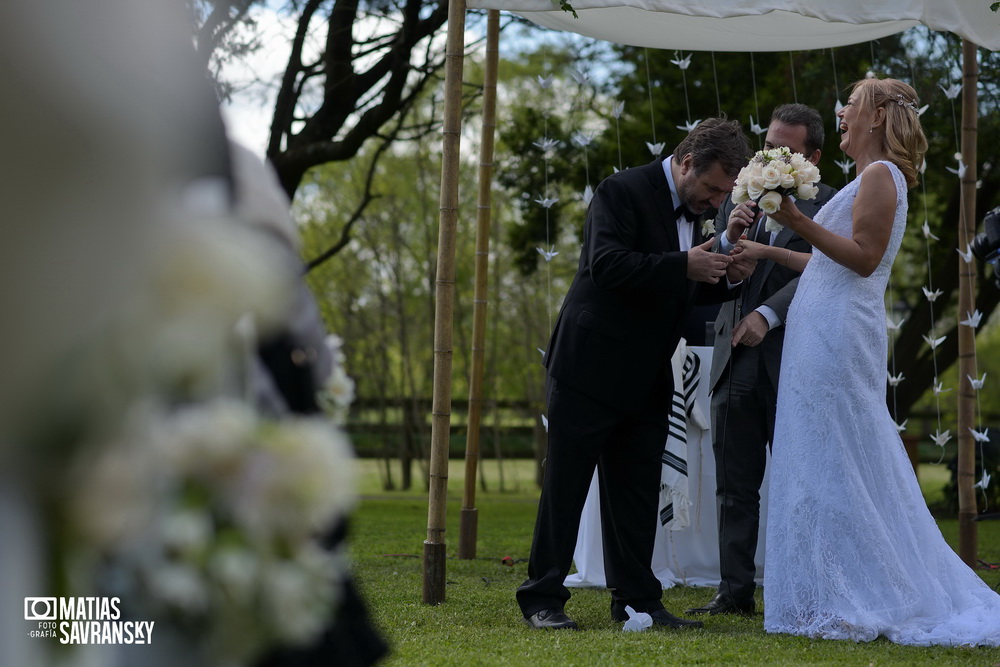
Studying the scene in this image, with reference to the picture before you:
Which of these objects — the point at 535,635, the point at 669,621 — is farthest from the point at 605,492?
the point at 535,635

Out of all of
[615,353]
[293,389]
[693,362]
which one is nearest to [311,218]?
[693,362]

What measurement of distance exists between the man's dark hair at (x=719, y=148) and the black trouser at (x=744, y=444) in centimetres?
89

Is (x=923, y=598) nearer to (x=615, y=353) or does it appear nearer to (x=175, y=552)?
(x=615, y=353)

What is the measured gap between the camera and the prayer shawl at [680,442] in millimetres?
4527

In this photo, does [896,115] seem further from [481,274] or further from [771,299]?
[481,274]

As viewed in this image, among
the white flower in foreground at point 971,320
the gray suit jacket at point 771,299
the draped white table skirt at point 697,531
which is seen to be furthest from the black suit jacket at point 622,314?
the white flower in foreground at point 971,320

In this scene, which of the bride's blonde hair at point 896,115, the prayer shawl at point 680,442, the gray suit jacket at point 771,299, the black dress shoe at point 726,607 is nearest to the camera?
the bride's blonde hair at point 896,115

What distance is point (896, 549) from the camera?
3.48 meters

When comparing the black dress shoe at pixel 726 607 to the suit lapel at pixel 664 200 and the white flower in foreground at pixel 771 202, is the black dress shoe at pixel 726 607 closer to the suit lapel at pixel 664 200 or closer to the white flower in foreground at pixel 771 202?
the suit lapel at pixel 664 200

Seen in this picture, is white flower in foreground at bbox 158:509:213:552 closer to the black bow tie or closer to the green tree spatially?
the black bow tie

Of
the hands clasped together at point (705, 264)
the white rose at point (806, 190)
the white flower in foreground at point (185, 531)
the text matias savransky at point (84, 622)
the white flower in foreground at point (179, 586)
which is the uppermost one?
→ the white rose at point (806, 190)

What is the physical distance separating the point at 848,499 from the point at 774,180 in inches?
41.5

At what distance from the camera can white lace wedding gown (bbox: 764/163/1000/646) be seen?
11.2ft

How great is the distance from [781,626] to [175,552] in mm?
2967
